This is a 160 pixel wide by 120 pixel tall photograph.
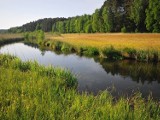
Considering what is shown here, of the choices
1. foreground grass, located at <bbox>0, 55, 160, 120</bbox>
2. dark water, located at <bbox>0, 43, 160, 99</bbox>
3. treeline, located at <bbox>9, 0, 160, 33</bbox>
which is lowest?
dark water, located at <bbox>0, 43, 160, 99</bbox>

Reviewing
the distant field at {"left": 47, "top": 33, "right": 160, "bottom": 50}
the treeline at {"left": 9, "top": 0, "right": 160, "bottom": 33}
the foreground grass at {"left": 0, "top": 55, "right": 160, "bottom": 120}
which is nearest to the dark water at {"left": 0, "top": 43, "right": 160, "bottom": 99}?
the foreground grass at {"left": 0, "top": 55, "right": 160, "bottom": 120}

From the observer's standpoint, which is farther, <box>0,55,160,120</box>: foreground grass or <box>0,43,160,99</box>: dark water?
<box>0,43,160,99</box>: dark water

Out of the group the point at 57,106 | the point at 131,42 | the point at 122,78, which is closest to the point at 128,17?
the point at 131,42

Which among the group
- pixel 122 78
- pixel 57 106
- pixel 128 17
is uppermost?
pixel 128 17

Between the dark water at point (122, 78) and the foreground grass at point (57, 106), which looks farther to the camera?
the dark water at point (122, 78)

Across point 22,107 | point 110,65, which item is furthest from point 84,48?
point 22,107

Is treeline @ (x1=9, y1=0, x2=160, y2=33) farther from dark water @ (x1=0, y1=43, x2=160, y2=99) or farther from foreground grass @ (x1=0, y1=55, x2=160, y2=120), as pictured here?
foreground grass @ (x1=0, y1=55, x2=160, y2=120)

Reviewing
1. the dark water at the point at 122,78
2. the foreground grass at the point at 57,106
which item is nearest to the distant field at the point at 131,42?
the dark water at the point at 122,78

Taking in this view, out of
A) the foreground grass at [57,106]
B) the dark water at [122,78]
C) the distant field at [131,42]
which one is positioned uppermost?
the distant field at [131,42]

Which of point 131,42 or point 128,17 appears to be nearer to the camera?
point 131,42

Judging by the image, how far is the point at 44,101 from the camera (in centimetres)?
791

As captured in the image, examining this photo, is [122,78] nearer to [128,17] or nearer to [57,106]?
[57,106]

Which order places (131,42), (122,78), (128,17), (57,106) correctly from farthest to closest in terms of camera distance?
(128,17), (131,42), (122,78), (57,106)

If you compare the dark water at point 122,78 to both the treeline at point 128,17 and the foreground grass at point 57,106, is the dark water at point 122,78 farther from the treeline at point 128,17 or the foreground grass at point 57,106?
the treeline at point 128,17
